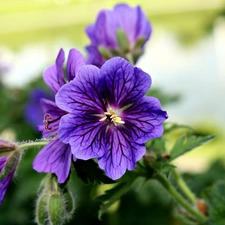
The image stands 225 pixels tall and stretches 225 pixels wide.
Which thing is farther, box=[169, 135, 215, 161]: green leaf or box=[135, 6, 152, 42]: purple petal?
box=[135, 6, 152, 42]: purple petal

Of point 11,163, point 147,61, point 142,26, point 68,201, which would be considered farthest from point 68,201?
point 147,61

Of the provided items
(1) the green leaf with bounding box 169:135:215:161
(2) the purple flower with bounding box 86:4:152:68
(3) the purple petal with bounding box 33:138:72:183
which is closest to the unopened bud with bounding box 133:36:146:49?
(2) the purple flower with bounding box 86:4:152:68

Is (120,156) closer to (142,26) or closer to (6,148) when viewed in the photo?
(6,148)

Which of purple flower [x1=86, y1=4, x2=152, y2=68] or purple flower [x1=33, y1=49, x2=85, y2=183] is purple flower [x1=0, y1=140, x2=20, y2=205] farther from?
purple flower [x1=86, y1=4, x2=152, y2=68]

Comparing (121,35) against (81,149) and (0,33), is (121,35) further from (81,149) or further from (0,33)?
(0,33)

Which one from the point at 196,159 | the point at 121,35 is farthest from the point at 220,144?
the point at 121,35
